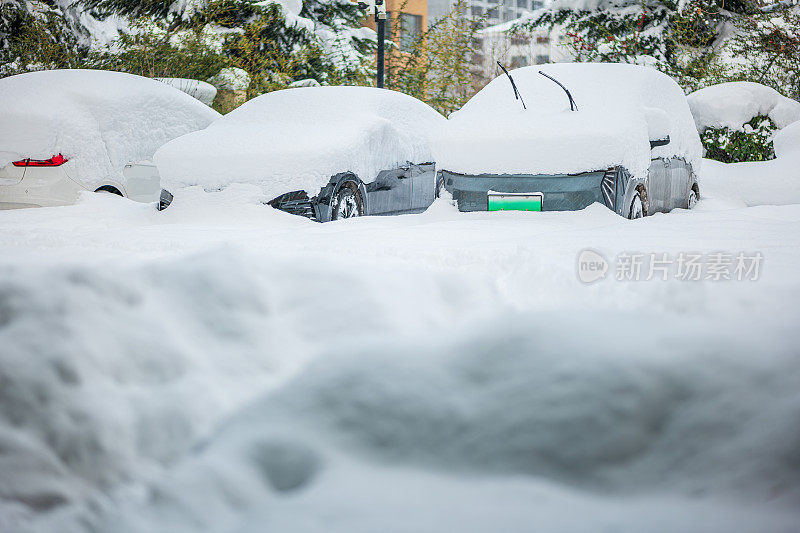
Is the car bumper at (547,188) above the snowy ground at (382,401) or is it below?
above

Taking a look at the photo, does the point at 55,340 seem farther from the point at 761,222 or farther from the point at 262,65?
the point at 262,65

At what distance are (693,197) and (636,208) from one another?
196cm

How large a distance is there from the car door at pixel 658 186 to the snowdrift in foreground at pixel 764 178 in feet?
6.11

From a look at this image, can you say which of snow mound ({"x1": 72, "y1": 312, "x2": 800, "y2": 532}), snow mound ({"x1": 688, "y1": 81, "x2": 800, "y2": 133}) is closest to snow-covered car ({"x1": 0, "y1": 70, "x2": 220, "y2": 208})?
snow mound ({"x1": 72, "y1": 312, "x2": 800, "y2": 532})

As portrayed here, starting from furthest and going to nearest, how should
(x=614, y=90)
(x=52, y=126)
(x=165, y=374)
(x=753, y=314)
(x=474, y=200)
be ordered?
(x=52, y=126)
(x=614, y=90)
(x=474, y=200)
(x=753, y=314)
(x=165, y=374)

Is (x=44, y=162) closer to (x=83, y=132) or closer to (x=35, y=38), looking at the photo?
(x=83, y=132)

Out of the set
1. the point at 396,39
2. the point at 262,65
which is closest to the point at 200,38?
the point at 262,65

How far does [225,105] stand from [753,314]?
38.6ft

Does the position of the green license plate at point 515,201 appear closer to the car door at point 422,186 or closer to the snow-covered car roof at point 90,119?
the car door at point 422,186

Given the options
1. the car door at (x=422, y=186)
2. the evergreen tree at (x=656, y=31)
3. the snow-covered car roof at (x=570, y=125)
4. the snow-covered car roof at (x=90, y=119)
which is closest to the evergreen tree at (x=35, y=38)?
the snow-covered car roof at (x=90, y=119)

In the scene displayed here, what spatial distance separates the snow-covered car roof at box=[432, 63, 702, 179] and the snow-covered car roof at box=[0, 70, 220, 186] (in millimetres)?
3145

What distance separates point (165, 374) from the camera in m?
2.16

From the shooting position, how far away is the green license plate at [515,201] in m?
5.34

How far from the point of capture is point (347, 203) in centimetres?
605
